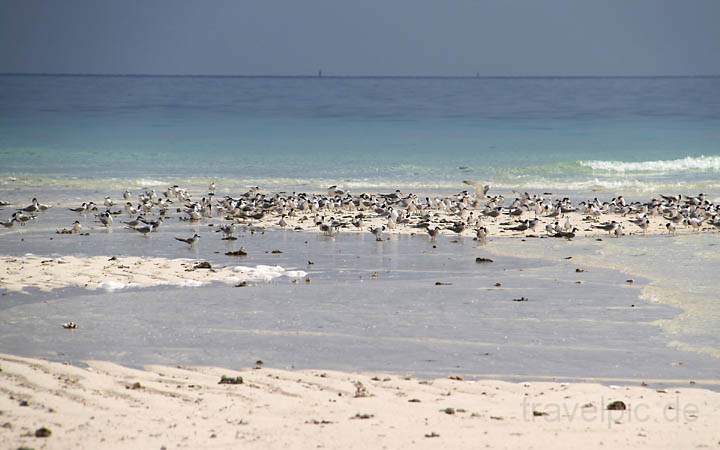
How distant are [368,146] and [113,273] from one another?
36707 millimetres

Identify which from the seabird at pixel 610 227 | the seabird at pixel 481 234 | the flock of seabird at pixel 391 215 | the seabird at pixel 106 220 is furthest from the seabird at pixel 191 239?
the seabird at pixel 610 227

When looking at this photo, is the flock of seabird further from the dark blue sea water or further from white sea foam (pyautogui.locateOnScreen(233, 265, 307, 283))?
the dark blue sea water

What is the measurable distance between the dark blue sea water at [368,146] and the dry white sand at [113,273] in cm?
1640

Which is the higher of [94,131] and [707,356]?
[94,131]

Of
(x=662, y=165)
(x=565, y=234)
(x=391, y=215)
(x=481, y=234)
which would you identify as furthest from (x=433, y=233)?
(x=662, y=165)

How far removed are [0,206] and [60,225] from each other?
13.9 feet

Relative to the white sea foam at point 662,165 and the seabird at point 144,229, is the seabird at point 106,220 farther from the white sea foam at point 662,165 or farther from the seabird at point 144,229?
the white sea foam at point 662,165

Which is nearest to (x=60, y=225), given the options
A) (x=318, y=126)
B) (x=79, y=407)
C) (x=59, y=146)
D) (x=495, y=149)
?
(x=79, y=407)

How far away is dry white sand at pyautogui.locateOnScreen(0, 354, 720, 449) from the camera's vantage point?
7891 millimetres

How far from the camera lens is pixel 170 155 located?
4509 centimetres

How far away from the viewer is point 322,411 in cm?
868

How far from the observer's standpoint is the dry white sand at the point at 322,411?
7891 mm

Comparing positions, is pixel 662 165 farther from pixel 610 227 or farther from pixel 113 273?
pixel 113 273

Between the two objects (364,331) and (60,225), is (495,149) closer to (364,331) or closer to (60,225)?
(60,225)
